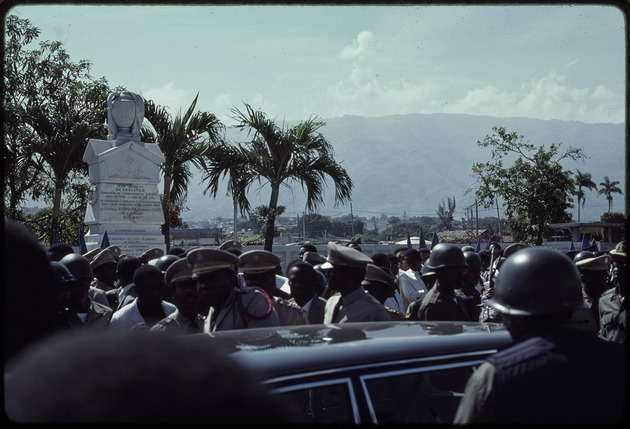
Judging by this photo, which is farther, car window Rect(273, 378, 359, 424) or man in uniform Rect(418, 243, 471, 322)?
man in uniform Rect(418, 243, 471, 322)

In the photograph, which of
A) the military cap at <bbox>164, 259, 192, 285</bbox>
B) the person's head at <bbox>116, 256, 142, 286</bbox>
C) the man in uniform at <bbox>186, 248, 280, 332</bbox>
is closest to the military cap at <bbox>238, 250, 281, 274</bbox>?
the military cap at <bbox>164, 259, 192, 285</bbox>

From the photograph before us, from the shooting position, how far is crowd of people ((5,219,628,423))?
1.88 metres

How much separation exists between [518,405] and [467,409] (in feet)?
0.47

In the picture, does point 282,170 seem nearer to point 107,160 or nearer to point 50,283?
point 107,160

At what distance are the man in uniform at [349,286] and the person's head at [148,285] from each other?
1380mm

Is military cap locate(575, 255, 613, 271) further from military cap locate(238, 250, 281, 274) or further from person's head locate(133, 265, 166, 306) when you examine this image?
person's head locate(133, 265, 166, 306)

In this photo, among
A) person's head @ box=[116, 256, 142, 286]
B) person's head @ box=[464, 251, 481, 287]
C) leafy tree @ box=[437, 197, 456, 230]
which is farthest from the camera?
leafy tree @ box=[437, 197, 456, 230]

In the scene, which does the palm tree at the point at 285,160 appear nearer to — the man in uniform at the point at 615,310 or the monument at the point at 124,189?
the monument at the point at 124,189

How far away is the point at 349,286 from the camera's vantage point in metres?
5.45

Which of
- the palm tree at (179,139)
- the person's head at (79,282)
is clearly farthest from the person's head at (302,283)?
the palm tree at (179,139)

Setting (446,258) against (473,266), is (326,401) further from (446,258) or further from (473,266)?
(473,266)

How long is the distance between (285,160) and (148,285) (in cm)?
1384

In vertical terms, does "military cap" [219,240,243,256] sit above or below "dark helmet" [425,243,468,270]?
below

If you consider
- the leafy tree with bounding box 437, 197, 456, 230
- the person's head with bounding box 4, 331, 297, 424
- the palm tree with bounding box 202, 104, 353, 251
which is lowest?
the leafy tree with bounding box 437, 197, 456, 230
